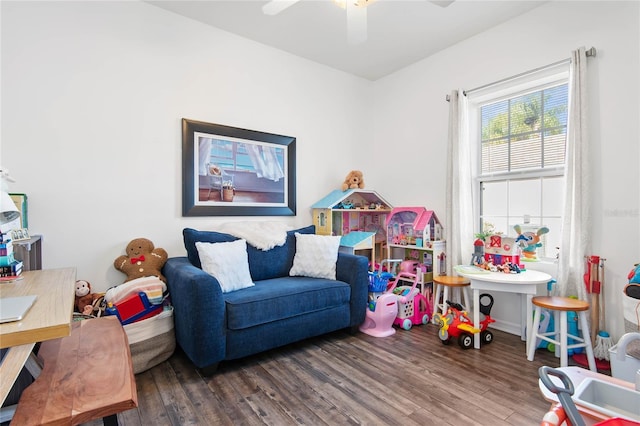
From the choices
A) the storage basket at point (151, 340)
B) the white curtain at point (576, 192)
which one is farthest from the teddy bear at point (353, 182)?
the storage basket at point (151, 340)

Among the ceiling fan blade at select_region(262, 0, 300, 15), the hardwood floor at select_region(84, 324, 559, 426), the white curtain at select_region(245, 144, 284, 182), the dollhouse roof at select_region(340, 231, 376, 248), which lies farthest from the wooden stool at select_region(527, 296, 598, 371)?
the ceiling fan blade at select_region(262, 0, 300, 15)

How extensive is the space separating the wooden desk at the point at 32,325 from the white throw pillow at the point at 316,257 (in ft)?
6.01

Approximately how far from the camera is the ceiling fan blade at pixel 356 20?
1980mm

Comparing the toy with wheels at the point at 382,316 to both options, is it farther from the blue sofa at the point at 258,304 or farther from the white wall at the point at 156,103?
the white wall at the point at 156,103

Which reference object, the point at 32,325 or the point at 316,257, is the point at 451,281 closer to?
the point at 316,257

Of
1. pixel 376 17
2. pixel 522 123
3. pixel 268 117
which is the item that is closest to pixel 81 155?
pixel 268 117

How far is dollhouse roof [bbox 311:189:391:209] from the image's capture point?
135 inches

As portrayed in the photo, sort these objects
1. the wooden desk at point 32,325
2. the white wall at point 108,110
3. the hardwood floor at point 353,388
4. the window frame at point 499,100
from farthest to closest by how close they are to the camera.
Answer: the window frame at point 499,100, the white wall at point 108,110, the hardwood floor at point 353,388, the wooden desk at point 32,325

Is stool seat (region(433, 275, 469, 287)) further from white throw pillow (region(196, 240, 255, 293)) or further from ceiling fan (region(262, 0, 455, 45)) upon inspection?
ceiling fan (region(262, 0, 455, 45))

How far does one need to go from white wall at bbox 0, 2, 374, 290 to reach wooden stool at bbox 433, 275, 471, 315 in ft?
6.82

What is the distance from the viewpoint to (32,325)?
823 mm

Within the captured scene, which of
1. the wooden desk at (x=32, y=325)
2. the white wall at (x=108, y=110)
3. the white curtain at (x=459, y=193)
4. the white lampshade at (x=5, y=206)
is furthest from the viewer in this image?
the white curtain at (x=459, y=193)

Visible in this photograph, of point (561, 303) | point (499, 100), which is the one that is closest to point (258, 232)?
point (561, 303)

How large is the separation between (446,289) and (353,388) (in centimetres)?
141
